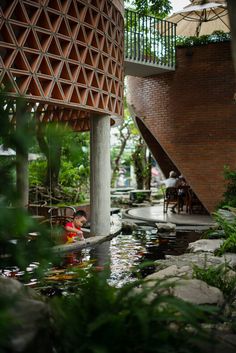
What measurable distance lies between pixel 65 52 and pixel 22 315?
7712 mm

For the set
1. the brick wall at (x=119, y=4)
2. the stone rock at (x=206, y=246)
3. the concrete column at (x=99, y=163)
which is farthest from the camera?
the brick wall at (x=119, y=4)

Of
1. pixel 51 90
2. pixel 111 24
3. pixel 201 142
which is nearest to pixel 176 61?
pixel 201 142

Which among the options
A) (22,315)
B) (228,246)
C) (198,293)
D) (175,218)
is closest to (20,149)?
(22,315)

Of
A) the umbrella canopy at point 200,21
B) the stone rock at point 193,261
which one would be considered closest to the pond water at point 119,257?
the stone rock at point 193,261

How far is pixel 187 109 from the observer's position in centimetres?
1711

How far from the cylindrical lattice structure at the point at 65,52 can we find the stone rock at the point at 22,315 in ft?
17.8

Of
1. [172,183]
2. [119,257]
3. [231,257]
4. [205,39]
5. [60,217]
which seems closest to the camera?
[231,257]

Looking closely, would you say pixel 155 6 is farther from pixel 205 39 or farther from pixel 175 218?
pixel 175 218

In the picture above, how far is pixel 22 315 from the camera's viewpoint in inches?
117

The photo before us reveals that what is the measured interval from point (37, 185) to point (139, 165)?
11.9 metres

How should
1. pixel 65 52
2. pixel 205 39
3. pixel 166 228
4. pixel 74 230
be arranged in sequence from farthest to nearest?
pixel 205 39
pixel 166 228
pixel 74 230
pixel 65 52

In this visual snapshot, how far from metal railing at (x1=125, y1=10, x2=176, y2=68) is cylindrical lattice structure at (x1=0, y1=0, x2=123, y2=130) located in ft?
10.8

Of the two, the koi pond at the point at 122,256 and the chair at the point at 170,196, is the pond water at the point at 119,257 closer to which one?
the koi pond at the point at 122,256

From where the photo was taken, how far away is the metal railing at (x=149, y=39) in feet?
52.5
